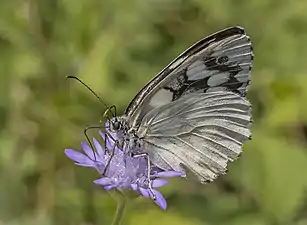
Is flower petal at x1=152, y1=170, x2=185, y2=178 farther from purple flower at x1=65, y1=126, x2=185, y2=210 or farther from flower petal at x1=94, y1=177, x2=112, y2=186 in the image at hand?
flower petal at x1=94, y1=177, x2=112, y2=186

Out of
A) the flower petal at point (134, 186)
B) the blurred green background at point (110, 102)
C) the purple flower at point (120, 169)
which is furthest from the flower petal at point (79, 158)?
the blurred green background at point (110, 102)

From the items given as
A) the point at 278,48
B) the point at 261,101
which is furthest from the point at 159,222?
the point at 278,48

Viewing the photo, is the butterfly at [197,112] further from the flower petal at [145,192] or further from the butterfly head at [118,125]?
the flower petal at [145,192]

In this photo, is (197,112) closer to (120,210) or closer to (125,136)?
(125,136)

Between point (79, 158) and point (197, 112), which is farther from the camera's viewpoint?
point (197, 112)

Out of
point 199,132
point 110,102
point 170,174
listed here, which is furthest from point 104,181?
point 110,102

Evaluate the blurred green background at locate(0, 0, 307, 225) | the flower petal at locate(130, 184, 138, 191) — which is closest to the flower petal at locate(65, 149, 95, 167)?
the flower petal at locate(130, 184, 138, 191)
